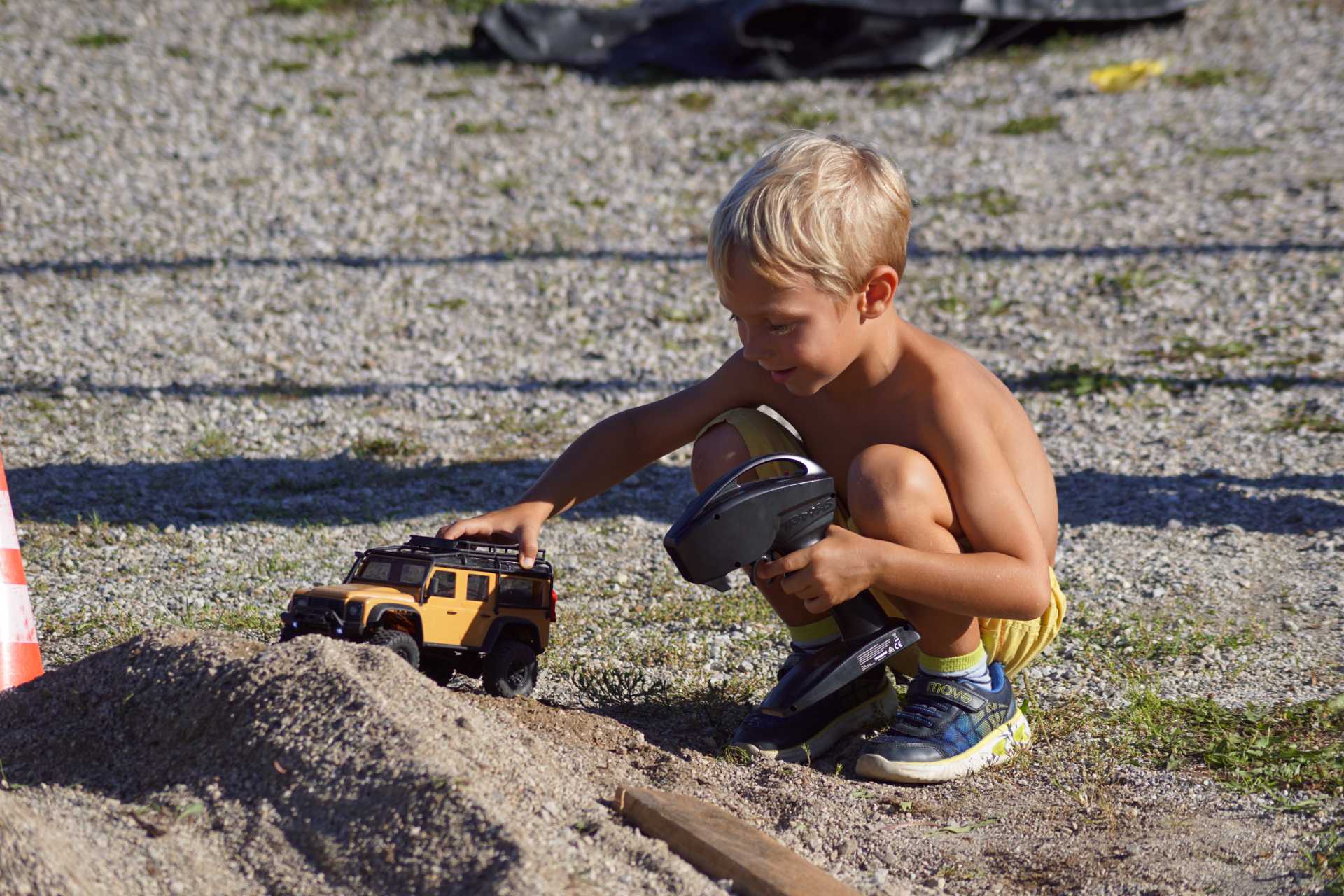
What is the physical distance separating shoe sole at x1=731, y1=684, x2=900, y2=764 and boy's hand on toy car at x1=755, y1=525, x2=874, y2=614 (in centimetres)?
51

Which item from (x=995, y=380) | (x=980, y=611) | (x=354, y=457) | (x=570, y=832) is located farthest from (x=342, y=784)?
(x=354, y=457)

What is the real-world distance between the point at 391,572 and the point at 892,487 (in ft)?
4.07

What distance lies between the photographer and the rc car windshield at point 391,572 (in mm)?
3176

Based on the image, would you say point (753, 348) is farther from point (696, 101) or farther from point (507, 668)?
point (696, 101)

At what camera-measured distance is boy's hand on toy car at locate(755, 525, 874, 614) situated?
293cm

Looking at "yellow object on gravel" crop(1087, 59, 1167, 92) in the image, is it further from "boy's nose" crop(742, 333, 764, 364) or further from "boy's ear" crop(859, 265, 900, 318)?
"boy's nose" crop(742, 333, 764, 364)

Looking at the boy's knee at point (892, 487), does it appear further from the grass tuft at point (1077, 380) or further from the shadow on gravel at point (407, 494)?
the grass tuft at point (1077, 380)

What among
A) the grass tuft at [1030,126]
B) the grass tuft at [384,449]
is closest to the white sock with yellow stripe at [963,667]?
the grass tuft at [384,449]

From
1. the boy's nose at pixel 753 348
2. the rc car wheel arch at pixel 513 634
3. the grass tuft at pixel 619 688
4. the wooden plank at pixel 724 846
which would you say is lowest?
the grass tuft at pixel 619 688

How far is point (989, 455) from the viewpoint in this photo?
10.1 ft

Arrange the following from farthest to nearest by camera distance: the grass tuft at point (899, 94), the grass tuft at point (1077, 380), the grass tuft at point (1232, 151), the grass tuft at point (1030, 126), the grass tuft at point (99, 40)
Answer: 1. the grass tuft at point (99, 40)
2. the grass tuft at point (899, 94)
3. the grass tuft at point (1030, 126)
4. the grass tuft at point (1232, 151)
5. the grass tuft at point (1077, 380)

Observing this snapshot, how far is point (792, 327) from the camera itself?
303 cm

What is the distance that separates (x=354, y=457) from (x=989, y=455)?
3.96 m

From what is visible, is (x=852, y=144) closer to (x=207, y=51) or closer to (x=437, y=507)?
(x=437, y=507)
